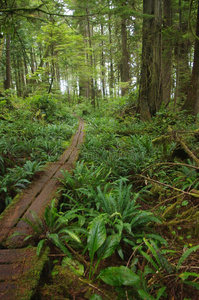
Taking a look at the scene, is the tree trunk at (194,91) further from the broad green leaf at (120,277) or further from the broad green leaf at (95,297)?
the broad green leaf at (95,297)

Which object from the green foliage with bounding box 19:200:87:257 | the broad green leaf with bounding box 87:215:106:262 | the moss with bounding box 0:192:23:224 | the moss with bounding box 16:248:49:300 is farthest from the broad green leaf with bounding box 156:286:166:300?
the moss with bounding box 0:192:23:224

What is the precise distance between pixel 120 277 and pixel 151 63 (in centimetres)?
839

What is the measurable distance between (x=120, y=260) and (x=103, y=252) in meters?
0.27

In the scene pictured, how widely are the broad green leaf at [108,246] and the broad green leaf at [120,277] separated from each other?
23cm

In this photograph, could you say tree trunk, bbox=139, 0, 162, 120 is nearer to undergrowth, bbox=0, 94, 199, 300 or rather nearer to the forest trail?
undergrowth, bbox=0, 94, 199, 300

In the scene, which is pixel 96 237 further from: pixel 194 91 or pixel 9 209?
pixel 194 91

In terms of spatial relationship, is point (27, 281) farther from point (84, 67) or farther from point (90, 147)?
point (84, 67)

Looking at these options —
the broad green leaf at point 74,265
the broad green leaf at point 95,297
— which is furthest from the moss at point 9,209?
the broad green leaf at point 95,297

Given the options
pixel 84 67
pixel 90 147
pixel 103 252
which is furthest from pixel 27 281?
pixel 84 67

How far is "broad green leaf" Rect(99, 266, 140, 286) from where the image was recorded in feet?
4.94

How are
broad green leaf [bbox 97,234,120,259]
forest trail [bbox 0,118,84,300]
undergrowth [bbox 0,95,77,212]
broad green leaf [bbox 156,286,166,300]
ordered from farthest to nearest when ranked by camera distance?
undergrowth [bbox 0,95,77,212] → broad green leaf [bbox 97,234,120,259] → forest trail [bbox 0,118,84,300] → broad green leaf [bbox 156,286,166,300]

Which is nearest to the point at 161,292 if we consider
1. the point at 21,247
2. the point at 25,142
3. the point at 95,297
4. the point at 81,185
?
the point at 95,297

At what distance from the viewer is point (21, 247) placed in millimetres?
2086

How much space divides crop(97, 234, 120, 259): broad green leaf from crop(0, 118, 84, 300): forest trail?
1.93 feet
